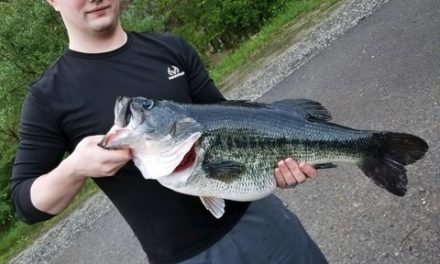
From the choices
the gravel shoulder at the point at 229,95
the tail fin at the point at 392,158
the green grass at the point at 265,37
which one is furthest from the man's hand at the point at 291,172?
the green grass at the point at 265,37

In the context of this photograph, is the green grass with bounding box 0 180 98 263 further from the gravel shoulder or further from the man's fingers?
the man's fingers

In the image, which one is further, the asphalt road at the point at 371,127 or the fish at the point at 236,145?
the asphalt road at the point at 371,127

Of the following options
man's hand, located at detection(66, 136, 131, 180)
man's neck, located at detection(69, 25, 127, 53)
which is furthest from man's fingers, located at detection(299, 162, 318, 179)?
man's neck, located at detection(69, 25, 127, 53)

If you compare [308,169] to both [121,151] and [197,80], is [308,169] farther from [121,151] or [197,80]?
[121,151]

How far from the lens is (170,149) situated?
243cm

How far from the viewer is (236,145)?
2.58 meters

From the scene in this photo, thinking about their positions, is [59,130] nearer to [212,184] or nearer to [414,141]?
[212,184]

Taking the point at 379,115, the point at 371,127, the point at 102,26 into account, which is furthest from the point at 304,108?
the point at 379,115

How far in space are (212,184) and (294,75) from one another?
8344mm

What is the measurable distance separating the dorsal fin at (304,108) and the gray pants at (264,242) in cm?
59

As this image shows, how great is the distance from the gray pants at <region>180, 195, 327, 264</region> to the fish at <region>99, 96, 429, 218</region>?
0.87 ft

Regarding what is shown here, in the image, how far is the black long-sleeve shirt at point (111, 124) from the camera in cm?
240

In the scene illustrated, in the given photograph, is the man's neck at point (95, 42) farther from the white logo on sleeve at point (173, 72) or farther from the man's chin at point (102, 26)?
the white logo on sleeve at point (173, 72)

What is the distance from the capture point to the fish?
2.35 meters
